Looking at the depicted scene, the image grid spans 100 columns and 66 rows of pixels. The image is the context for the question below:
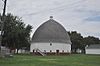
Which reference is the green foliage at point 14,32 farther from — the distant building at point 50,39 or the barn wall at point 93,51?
the barn wall at point 93,51

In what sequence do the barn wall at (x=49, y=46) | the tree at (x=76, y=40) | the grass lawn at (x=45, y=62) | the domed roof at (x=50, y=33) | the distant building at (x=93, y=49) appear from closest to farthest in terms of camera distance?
the grass lawn at (x=45, y=62) < the barn wall at (x=49, y=46) < the domed roof at (x=50, y=33) < the tree at (x=76, y=40) < the distant building at (x=93, y=49)

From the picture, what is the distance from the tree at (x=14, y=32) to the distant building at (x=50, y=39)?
18.2m

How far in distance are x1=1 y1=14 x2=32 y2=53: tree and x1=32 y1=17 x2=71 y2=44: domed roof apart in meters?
18.3

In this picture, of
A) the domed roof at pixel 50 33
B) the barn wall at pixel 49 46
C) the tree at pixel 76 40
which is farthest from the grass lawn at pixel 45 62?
the tree at pixel 76 40

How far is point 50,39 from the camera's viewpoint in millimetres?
103812

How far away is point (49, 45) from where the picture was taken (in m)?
104

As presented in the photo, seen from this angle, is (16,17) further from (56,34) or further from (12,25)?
(56,34)

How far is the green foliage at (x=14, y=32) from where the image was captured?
268 feet

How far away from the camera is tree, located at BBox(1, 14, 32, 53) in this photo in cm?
8181

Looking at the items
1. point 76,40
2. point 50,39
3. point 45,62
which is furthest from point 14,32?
point 76,40

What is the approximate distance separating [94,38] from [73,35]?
1389 inches

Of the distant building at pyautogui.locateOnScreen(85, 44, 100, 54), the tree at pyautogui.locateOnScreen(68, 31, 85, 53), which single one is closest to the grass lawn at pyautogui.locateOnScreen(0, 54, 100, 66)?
the tree at pyautogui.locateOnScreen(68, 31, 85, 53)

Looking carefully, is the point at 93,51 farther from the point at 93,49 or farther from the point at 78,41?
the point at 78,41

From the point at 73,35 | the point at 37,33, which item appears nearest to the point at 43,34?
the point at 37,33
